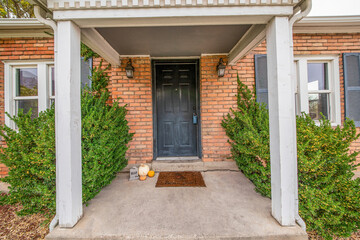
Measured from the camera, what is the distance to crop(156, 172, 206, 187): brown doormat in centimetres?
250

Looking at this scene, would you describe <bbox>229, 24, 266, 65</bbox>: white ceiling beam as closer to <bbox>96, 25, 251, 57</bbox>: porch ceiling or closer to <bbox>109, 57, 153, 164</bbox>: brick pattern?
<bbox>96, 25, 251, 57</bbox>: porch ceiling

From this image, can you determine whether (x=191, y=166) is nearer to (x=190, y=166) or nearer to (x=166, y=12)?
(x=190, y=166)

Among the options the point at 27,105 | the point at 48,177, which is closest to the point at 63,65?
the point at 48,177

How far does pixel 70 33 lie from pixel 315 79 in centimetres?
424

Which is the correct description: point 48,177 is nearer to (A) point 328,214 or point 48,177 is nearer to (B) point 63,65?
(B) point 63,65

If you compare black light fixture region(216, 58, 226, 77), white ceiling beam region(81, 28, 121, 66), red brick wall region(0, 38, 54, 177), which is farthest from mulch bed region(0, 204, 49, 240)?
black light fixture region(216, 58, 226, 77)

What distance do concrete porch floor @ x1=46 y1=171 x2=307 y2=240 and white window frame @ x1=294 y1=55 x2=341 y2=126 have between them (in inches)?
82.6

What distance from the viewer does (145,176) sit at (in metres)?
2.74

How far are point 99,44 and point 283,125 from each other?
102 inches

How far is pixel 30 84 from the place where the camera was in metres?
3.25

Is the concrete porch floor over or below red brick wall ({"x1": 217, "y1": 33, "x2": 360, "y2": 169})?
below

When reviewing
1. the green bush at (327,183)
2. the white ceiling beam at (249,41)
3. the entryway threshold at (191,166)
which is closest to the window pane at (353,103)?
the green bush at (327,183)

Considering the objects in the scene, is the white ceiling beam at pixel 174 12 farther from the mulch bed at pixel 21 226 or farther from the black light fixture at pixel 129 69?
the mulch bed at pixel 21 226

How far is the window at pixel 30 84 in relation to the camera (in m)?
3.15
